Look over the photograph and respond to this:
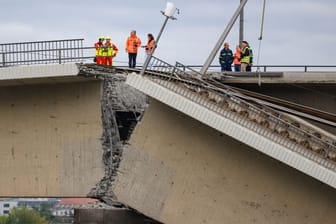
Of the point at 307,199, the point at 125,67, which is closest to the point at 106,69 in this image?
the point at 125,67

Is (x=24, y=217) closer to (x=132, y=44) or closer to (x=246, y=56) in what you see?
(x=132, y=44)

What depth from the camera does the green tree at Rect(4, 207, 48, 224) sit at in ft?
537

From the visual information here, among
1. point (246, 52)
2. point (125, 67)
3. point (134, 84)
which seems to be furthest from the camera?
point (246, 52)

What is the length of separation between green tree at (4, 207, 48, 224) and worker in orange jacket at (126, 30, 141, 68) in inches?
5066

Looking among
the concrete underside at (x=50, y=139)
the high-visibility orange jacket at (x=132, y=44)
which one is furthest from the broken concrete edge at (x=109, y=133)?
the high-visibility orange jacket at (x=132, y=44)

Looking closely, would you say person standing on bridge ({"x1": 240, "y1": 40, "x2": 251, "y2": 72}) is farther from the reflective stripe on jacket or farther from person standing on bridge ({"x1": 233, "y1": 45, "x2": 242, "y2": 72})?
person standing on bridge ({"x1": 233, "y1": 45, "x2": 242, "y2": 72})

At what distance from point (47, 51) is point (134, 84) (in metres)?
3.94

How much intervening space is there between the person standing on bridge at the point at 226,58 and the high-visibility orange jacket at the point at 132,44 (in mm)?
2254

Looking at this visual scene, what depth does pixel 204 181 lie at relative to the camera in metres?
29.9

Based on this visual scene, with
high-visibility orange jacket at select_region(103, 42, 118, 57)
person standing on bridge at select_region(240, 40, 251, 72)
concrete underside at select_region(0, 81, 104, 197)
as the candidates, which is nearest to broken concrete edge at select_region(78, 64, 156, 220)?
concrete underside at select_region(0, 81, 104, 197)

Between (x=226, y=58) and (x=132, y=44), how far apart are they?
254cm

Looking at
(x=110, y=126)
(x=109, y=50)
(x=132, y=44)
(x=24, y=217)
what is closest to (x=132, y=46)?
(x=132, y=44)

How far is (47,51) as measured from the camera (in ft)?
104

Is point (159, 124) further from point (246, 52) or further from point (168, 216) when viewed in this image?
point (246, 52)
